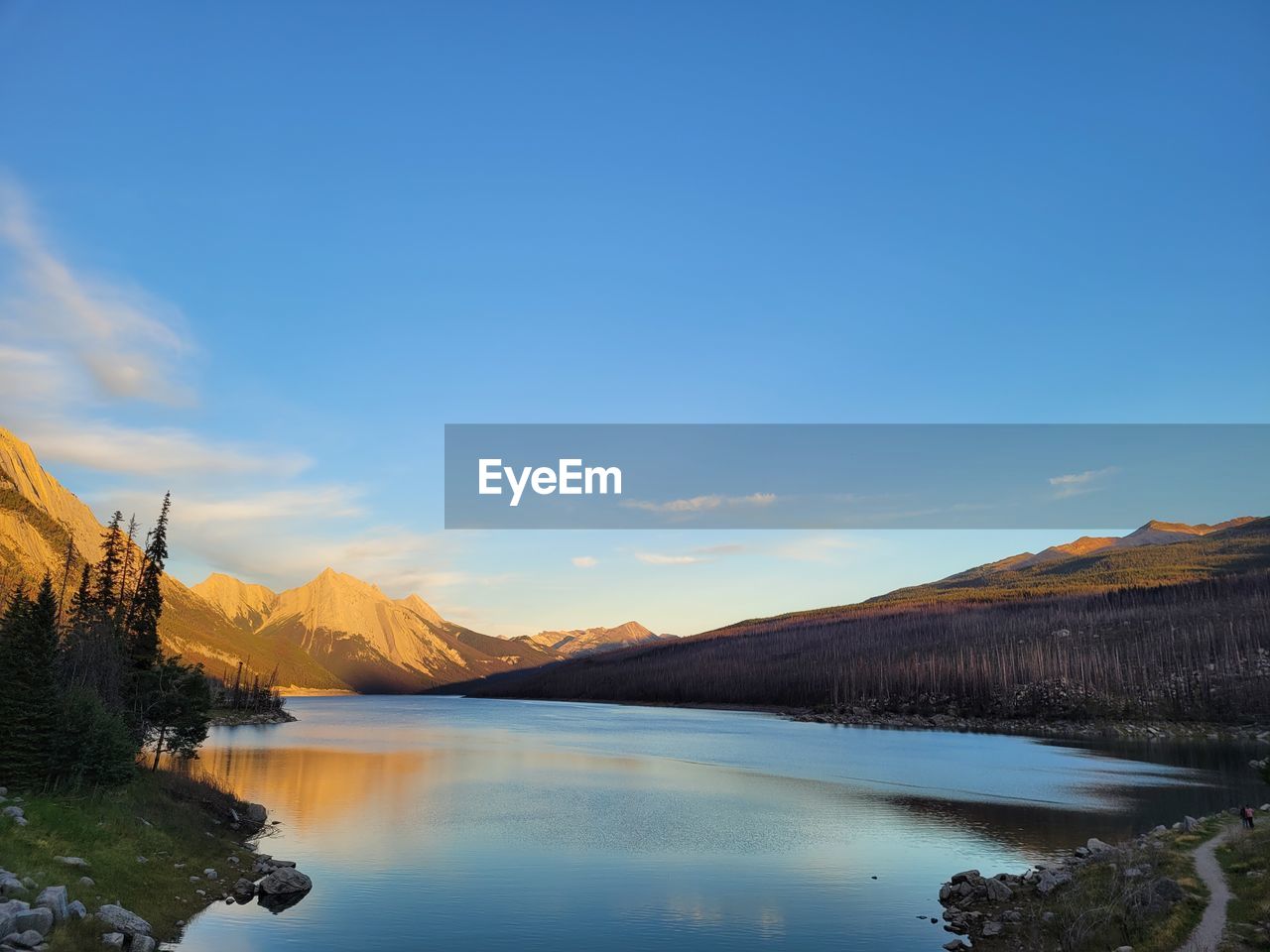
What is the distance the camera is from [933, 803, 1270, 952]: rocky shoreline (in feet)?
95.9

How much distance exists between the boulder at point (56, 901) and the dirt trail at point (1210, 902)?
34.9 metres

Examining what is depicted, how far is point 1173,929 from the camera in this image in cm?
2705

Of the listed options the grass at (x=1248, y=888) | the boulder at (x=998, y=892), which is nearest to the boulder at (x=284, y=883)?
the boulder at (x=998, y=892)

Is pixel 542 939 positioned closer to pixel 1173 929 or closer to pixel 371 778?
pixel 1173 929

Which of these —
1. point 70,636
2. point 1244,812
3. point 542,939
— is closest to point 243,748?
point 70,636

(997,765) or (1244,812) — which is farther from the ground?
(1244,812)

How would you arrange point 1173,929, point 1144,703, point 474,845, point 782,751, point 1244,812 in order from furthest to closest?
point 1144,703 → point 782,751 → point 474,845 → point 1244,812 → point 1173,929

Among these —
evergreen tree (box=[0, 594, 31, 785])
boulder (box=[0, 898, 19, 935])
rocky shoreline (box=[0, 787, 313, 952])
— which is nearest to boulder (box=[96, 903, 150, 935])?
rocky shoreline (box=[0, 787, 313, 952])

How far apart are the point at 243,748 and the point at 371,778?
39737 millimetres

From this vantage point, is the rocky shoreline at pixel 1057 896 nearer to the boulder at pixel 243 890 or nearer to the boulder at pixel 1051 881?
the boulder at pixel 1051 881

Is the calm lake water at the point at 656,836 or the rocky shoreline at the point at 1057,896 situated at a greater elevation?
the rocky shoreline at the point at 1057,896

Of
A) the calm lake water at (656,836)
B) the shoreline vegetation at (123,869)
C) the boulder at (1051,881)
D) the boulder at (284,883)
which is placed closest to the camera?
the shoreline vegetation at (123,869)

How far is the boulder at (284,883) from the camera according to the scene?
37.9 m

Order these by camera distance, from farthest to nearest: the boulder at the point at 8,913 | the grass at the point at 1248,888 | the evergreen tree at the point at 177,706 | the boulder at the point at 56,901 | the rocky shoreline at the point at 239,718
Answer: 1. the rocky shoreline at the point at 239,718
2. the evergreen tree at the point at 177,706
3. the boulder at the point at 56,901
4. the grass at the point at 1248,888
5. the boulder at the point at 8,913
